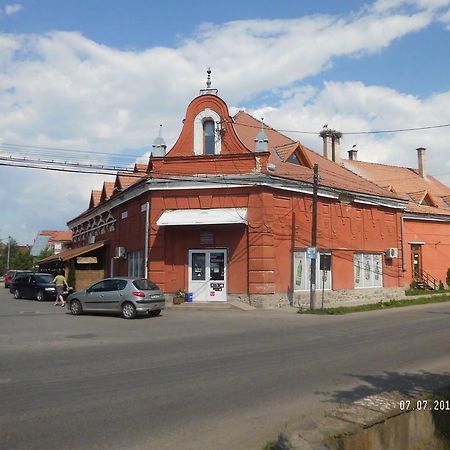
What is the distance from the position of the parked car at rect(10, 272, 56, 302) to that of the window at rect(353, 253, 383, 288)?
17745mm

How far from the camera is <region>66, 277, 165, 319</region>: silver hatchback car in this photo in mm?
19078

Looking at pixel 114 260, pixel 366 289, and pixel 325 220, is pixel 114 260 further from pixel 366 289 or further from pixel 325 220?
pixel 366 289

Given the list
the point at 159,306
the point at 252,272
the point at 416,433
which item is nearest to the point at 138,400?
the point at 416,433

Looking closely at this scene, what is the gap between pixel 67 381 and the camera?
329 inches

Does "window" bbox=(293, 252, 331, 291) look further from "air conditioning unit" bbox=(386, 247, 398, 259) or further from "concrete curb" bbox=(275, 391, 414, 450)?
"concrete curb" bbox=(275, 391, 414, 450)

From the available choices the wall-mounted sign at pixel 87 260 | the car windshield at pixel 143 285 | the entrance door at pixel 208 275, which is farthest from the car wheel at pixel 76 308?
the wall-mounted sign at pixel 87 260

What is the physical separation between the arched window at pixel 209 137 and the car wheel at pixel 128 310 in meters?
9.02

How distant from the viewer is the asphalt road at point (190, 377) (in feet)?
19.0

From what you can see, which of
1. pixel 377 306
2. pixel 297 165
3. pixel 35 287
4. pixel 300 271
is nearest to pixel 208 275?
pixel 300 271

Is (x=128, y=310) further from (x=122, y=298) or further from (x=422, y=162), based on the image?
(x=422, y=162)

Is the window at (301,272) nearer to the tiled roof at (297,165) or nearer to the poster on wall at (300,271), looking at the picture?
the poster on wall at (300,271)

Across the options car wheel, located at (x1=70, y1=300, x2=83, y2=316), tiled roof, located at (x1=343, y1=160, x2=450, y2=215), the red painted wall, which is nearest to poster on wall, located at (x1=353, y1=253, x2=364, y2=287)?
the red painted wall

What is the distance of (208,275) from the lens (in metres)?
23.6

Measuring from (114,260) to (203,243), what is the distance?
9.65 meters
